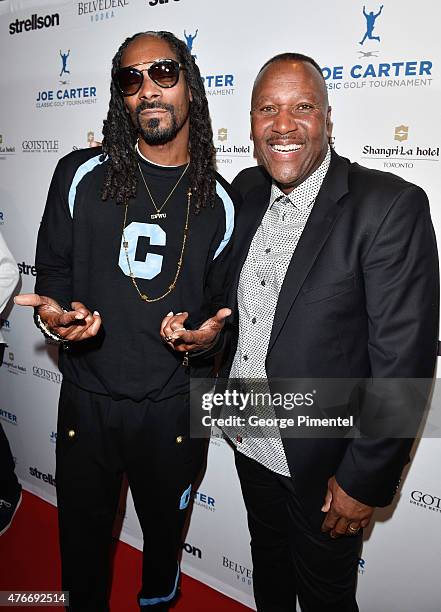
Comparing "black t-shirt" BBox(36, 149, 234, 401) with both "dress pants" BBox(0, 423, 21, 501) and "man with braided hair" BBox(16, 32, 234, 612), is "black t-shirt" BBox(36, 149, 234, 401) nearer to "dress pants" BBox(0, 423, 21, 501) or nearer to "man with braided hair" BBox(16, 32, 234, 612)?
"man with braided hair" BBox(16, 32, 234, 612)

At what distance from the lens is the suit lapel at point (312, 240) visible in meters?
1.46

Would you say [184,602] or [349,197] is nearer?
[349,197]

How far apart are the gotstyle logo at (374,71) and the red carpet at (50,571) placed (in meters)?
2.27

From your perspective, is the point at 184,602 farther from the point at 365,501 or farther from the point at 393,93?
the point at 393,93

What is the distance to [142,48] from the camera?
1715 mm

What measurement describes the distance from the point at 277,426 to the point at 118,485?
663 mm

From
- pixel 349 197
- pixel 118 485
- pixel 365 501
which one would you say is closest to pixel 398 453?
pixel 365 501

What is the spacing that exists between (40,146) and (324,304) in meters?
1.99

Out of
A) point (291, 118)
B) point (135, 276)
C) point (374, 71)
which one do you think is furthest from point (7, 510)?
point (374, 71)

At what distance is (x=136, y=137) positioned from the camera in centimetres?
187

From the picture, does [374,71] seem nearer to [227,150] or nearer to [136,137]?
[227,150]

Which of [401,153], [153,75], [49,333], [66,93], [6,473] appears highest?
[66,93]

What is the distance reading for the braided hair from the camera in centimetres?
176

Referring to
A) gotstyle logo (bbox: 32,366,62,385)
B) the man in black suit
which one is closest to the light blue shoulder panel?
the man in black suit
